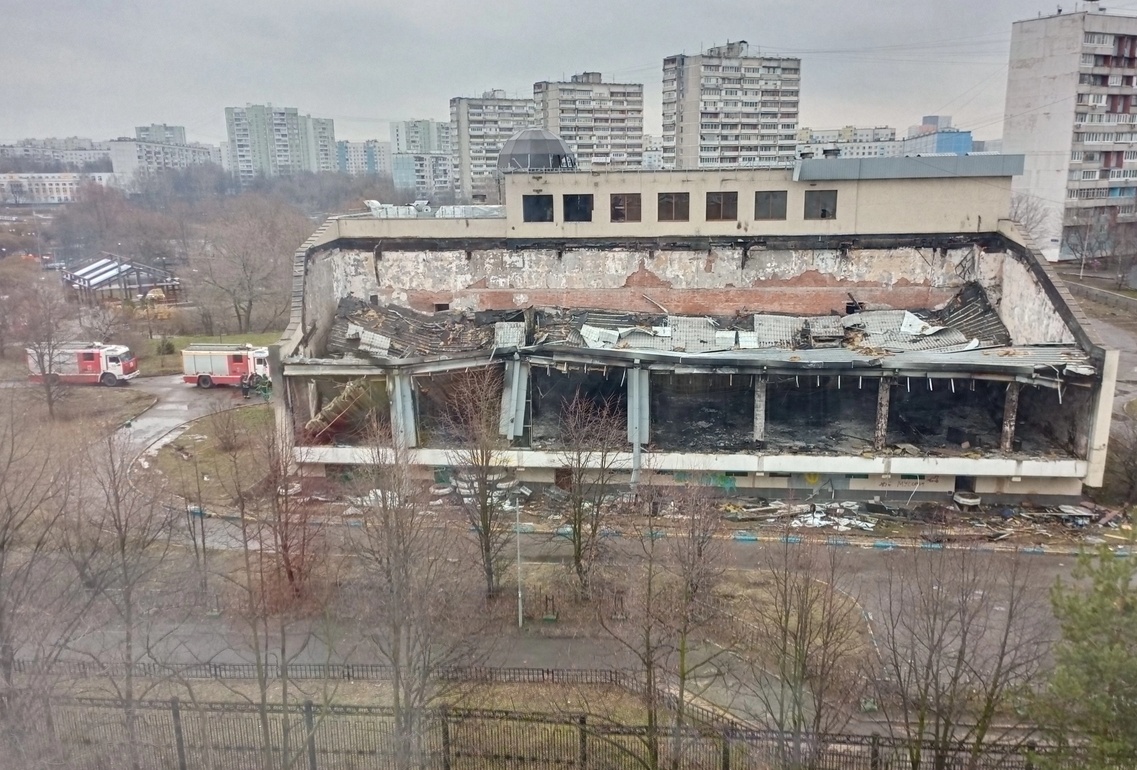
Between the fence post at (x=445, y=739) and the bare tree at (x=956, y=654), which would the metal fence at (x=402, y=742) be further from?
the bare tree at (x=956, y=654)

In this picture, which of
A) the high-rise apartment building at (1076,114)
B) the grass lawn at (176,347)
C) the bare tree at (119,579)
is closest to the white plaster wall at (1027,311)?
the bare tree at (119,579)

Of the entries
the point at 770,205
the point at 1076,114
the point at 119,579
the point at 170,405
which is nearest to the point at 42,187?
the point at 170,405

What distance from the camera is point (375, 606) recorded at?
1370cm

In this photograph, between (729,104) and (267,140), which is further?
(267,140)

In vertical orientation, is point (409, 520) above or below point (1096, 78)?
below

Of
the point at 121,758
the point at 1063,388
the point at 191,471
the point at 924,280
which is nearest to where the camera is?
the point at 121,758

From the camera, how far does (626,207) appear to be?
95.0 feet

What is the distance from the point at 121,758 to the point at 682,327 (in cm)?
1934

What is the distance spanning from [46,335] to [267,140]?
423 feet

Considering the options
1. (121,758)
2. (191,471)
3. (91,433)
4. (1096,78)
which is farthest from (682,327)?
(1096,78)

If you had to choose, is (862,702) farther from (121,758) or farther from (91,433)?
(91,433)

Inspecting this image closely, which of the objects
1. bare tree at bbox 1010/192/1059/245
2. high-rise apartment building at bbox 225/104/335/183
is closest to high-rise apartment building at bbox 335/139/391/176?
high-rise apartment building at bbox 225/104/335/183

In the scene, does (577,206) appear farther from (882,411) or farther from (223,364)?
(223,364)

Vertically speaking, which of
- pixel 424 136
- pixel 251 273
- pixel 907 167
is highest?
pixel 424 136
